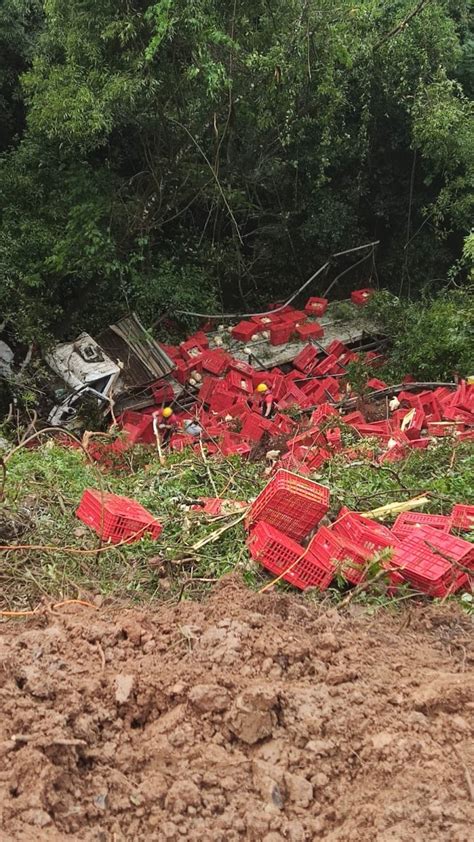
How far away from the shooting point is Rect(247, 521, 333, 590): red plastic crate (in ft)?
11.4

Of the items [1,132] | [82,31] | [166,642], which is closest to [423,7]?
[82,31]

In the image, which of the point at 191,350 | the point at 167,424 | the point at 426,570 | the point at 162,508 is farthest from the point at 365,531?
the point at 191,350

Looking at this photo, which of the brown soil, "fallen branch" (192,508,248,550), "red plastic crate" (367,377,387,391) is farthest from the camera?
"red plastic crate" (367,377,387,391)

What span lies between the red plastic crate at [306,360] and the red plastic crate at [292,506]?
5.61 m

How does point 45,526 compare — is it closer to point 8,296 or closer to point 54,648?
point 54,648

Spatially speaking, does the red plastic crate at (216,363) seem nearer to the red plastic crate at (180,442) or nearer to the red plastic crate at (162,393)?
the red plastic crate at (162,393)

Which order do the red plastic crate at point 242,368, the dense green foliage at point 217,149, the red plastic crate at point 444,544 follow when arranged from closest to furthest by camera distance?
the red plastic crate at point 444,544, the dense green foliage at point 217,149, the red plastic crate at point 242,368

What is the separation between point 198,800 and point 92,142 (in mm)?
7719

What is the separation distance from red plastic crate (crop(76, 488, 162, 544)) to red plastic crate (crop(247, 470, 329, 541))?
0.66 metres

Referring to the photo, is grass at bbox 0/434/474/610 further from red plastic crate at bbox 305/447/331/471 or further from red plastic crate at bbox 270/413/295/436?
red plastic crate at bbox 270/413/295/436

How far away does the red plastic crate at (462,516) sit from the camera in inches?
159

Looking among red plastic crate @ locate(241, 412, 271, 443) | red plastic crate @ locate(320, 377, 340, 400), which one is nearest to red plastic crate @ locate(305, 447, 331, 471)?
red plastic crate @ locate(241, 412, 271, 443)

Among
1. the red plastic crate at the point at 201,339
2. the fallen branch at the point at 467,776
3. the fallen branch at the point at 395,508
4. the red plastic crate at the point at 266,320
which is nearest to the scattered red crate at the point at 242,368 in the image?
the red plastic crate at the point at 201,339

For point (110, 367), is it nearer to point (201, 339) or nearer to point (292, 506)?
point (201, 339)
